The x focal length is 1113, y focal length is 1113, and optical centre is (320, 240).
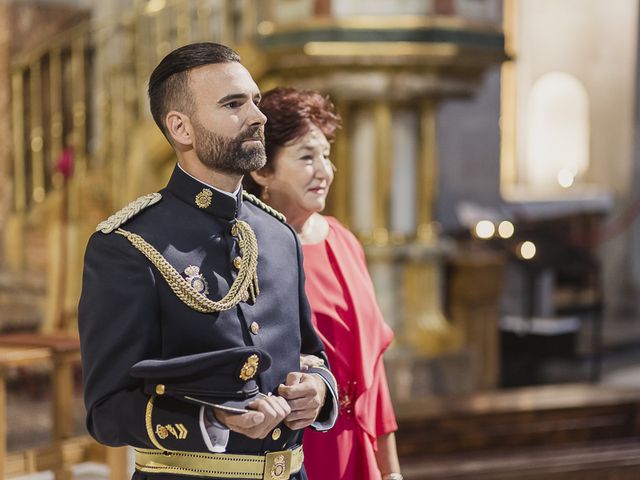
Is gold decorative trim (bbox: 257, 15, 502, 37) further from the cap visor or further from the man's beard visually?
the cap visor

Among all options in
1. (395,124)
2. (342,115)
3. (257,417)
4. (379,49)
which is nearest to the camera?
(257,417)

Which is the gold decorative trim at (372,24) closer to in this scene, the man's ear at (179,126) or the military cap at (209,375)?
the man's ear at (179,126)

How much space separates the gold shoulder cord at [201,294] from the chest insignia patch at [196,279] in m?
0.01

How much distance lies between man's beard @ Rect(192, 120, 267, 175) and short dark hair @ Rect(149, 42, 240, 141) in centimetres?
5

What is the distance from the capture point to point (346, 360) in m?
2.29

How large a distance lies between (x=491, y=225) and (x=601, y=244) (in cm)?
154

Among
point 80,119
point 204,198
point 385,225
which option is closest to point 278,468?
point 204,198

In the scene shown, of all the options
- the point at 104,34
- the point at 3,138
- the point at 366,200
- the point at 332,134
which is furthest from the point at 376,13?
the point at 332,134

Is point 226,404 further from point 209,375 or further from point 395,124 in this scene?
point 395,124

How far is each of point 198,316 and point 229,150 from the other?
26cm

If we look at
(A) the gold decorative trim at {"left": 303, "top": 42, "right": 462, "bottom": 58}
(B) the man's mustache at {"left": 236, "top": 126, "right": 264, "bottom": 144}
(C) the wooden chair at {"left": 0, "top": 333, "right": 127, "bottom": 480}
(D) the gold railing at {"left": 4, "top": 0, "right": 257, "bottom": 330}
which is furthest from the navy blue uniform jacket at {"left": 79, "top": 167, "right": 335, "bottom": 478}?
(D) the gold railing at {"left": 4, "top": 0, "right": 257, "bottom": 330}

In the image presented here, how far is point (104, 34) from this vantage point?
7.12 m

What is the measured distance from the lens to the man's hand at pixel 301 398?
177 centimetres

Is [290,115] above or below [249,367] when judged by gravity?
above
